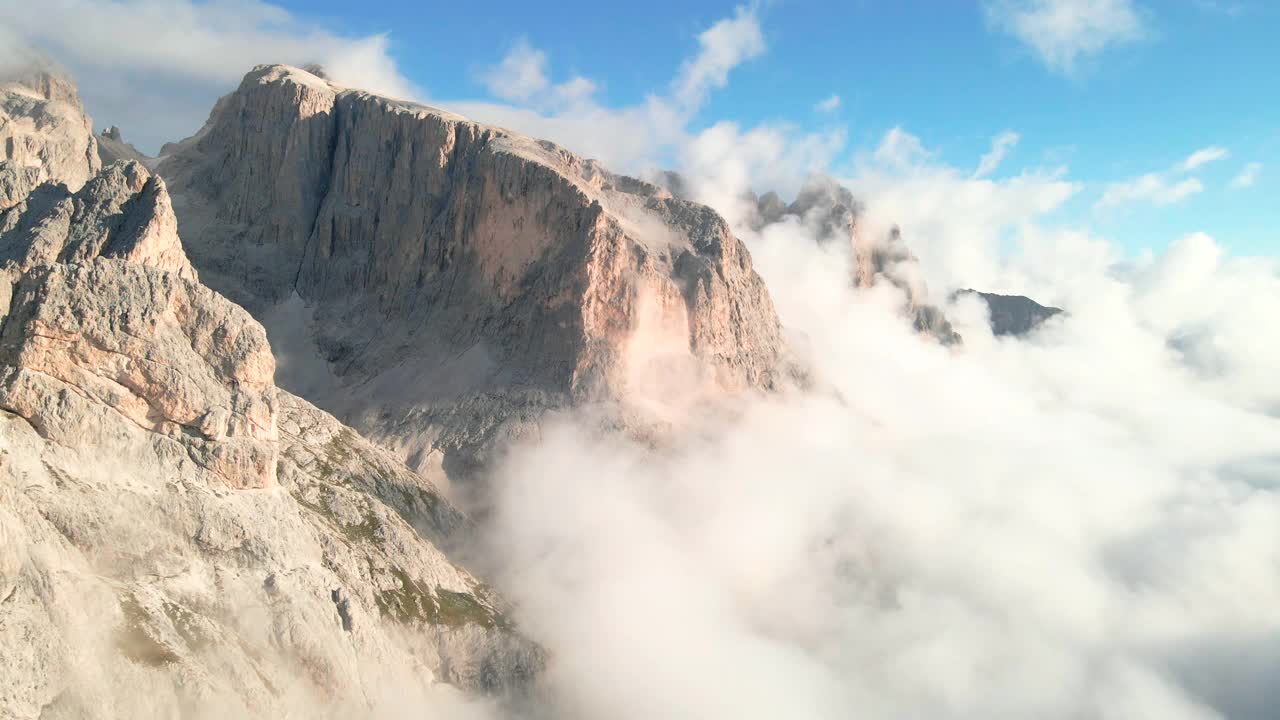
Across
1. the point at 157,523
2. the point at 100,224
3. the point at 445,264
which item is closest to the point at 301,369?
the point at 445,264

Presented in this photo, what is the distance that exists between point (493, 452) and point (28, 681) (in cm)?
8351

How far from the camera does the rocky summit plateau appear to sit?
5581 centimetres

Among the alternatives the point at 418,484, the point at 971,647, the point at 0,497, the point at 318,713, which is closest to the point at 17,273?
the point at 0,497

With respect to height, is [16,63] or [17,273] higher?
[16,63]

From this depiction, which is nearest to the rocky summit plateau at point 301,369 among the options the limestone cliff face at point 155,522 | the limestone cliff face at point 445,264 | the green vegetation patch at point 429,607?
the limestone cliff face at point 155,522

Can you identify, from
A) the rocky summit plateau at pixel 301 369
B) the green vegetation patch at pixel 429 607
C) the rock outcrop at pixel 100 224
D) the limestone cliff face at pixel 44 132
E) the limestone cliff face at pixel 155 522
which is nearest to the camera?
the limestone cliff face at pixel 155 522

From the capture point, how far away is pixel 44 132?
13238 centimetres

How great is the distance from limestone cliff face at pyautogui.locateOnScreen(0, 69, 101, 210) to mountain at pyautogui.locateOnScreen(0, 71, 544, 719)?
56.0 m

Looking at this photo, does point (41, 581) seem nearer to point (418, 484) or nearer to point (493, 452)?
point (418, 484)

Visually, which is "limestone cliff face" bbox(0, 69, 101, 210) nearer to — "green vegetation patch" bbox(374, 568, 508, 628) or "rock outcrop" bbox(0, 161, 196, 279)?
"rock outcrop" bbox(0, 161, 196, 279)

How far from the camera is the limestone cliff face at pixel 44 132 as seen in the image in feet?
416

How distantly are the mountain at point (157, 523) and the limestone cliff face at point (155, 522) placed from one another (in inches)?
5.6

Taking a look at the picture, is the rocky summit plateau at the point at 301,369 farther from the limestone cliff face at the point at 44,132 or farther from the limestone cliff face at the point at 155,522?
the limestone cliff face at the point at 44,132

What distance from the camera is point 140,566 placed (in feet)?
190
